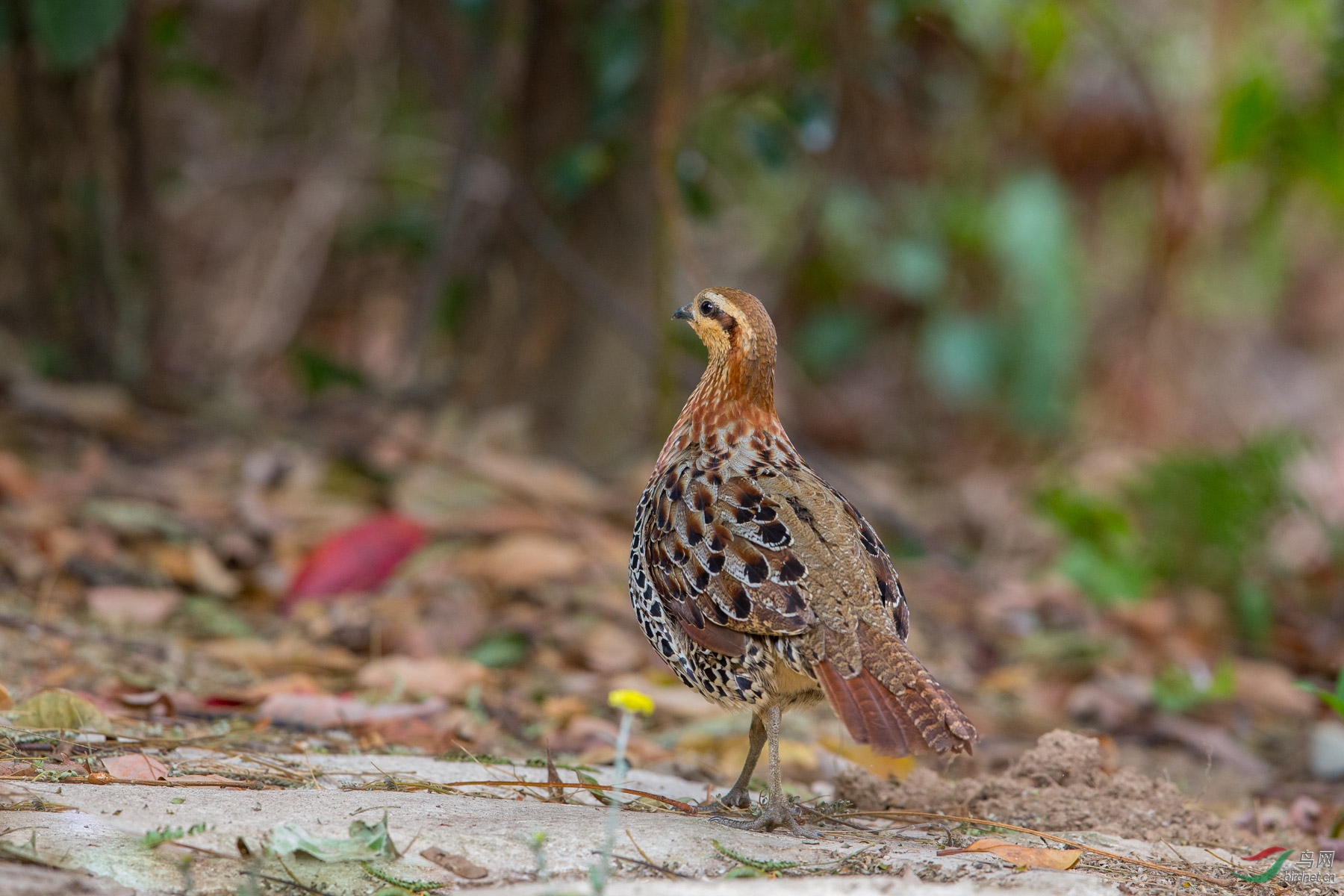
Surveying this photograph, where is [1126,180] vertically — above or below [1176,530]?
above

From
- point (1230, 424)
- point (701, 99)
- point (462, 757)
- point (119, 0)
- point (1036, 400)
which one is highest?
point (1230, 424)

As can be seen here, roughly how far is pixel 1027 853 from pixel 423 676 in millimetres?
2158

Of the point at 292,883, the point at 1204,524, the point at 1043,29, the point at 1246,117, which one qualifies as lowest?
the point at 292,883

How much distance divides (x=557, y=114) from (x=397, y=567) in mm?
2778

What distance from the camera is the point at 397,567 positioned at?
525 centimetres

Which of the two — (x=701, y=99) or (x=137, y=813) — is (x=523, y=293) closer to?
(x=701, y=99)

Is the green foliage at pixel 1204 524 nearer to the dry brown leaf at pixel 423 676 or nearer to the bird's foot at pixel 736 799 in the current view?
the dry brown leaf at pixel 423 676

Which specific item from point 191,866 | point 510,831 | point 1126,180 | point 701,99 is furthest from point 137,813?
point 1126,180

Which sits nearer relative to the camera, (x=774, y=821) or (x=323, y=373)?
(x=774, y=821)

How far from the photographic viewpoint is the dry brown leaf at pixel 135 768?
2959mm

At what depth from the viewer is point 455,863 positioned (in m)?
2.53

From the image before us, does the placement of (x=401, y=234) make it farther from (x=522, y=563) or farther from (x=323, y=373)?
(x=522, y=563)

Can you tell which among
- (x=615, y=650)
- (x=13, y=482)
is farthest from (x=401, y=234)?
(x=615, y=650)

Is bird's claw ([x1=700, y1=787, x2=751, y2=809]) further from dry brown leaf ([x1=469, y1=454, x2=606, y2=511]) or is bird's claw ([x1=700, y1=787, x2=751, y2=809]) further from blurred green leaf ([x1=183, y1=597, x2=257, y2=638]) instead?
dry brown leaf ([x1=469, y1=454, x2=606, y2=511])
